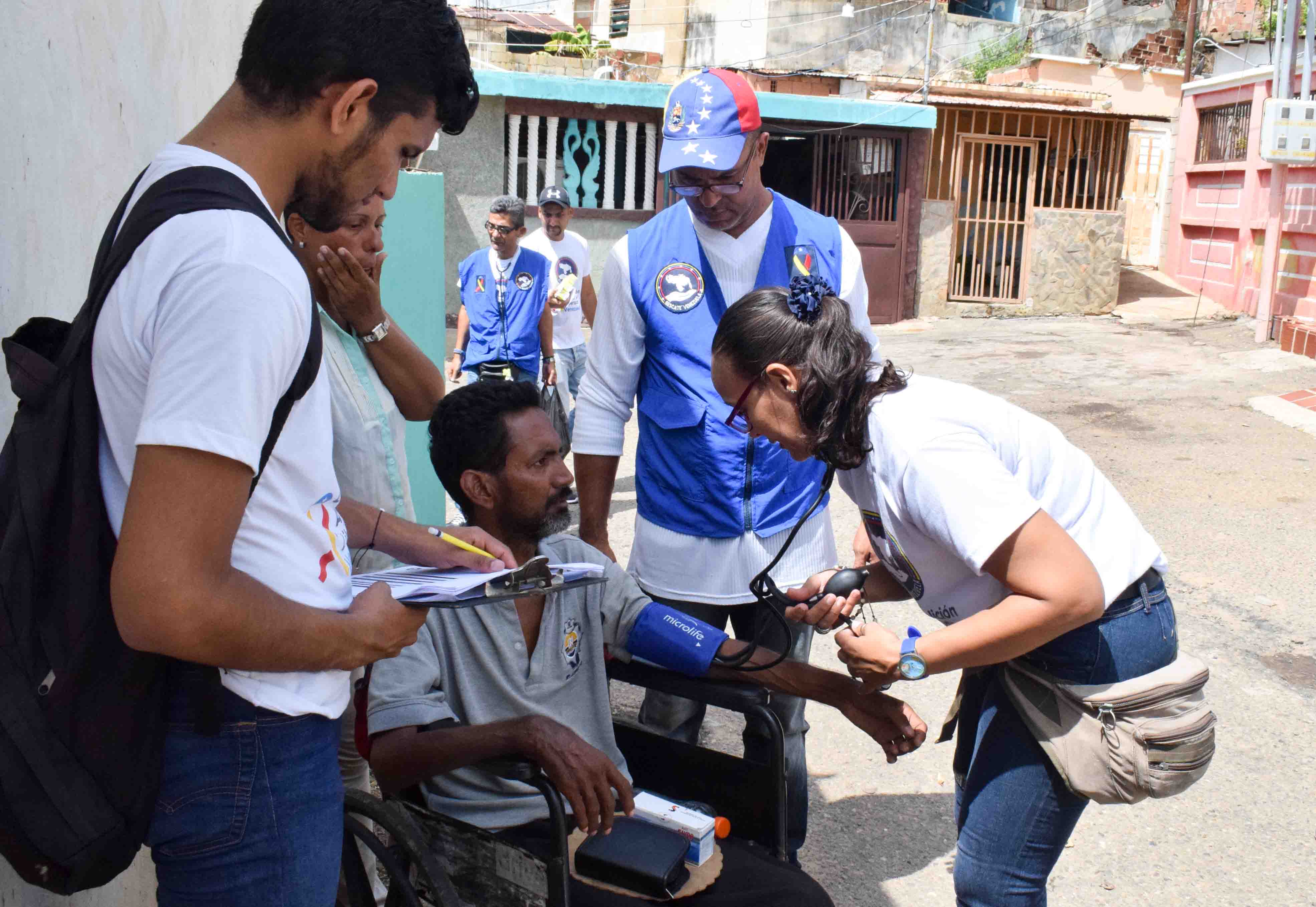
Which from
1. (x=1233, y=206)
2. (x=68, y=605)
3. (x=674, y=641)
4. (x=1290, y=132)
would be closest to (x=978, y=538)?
(x=674, y=641)

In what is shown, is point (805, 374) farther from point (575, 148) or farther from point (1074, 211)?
point (1074, 211)

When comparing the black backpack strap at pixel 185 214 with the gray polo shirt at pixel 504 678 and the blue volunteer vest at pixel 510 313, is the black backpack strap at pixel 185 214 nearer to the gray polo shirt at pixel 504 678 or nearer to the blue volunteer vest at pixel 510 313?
the gray polo shirt at pixel 504 678

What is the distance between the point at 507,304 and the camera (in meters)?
6.50

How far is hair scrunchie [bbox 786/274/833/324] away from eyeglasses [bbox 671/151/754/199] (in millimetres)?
826

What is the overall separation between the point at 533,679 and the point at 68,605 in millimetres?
1264

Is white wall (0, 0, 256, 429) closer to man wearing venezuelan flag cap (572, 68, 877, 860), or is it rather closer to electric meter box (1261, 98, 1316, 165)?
man wearing venezuelan flag cap (572, 68, 877, 860)

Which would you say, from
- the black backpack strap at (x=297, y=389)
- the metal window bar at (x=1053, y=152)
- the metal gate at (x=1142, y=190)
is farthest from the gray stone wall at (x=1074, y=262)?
the black backpack strap at (x=297, y=389)

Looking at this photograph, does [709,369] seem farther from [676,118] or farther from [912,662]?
[912,662]

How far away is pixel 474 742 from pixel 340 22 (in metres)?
1.27

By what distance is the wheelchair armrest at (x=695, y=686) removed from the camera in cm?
229

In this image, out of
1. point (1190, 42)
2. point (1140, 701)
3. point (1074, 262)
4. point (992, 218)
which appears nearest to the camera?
point (1140, 701)

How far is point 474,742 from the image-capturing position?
204 cm

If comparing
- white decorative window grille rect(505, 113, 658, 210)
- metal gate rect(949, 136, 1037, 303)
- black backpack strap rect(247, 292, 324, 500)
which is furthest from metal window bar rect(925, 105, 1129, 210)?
black backpack strap rect(247, 292, 324, 500)

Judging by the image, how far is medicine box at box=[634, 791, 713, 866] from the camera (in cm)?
212
